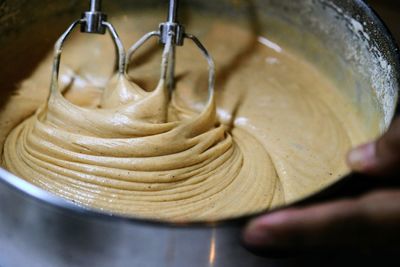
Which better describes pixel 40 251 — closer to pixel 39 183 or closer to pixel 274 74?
pixel 39 183

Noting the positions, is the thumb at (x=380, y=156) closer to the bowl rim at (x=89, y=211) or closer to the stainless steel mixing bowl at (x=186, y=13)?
the bowl rim at (x=89, y=211)

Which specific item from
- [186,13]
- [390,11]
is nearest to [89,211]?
[186,13]

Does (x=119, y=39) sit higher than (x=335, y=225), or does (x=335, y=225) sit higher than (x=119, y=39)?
(x=119, y=39)

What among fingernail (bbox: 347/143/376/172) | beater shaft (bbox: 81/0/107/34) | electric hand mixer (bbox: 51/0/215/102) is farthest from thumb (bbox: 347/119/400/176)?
beater shaft (bbox: 81/0/107/34)

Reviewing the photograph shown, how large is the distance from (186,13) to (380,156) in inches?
29.7

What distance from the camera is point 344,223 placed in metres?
0.60

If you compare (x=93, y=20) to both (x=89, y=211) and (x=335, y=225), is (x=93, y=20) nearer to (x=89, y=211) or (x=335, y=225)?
(x=89, y=211)

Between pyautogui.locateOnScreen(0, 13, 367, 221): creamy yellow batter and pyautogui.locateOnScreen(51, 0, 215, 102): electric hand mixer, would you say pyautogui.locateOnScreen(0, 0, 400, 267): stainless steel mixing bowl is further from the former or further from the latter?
pyautogui.locateOnScreen(51, 0, 215, 102): electric hand mixer

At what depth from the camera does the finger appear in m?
0.60

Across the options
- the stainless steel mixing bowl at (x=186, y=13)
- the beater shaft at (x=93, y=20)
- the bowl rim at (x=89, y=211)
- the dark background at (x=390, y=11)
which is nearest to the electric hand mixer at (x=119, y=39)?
the beater shaft at (x=93, y=20)

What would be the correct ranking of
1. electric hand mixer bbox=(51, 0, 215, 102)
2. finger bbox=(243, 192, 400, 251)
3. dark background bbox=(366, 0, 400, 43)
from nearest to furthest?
finger bbox=(243, 192, 400, 251)
electric hand mixer bbox=(51, 0, 215, 102)
dark background bbox=(366, 0, 400, 43)

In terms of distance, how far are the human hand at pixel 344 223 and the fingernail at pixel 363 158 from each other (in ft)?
0.04

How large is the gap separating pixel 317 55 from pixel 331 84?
0.07m

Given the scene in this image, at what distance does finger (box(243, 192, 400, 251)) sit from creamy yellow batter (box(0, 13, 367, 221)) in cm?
26
